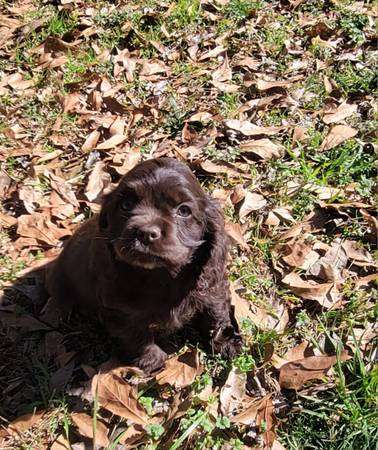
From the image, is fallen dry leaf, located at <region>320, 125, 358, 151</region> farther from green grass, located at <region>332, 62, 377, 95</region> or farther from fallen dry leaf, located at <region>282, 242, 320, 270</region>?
fallen dry leaf, located at <region>282, 242, 320, 270</region>

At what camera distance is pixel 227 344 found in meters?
3.62

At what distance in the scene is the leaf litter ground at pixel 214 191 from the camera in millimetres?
3359

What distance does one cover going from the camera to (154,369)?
3574 mm

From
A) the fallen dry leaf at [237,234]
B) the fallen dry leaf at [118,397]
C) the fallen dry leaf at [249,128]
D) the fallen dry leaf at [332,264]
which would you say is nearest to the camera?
the fallen dry leaf at [118,397]

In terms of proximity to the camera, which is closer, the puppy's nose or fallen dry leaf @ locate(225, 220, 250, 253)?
the puppy's nose

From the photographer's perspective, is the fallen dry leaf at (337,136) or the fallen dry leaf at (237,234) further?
the fallen dry leaf at (337,136)

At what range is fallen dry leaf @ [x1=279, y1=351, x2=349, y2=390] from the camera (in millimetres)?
3393

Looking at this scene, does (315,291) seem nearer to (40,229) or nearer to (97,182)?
(97,182)

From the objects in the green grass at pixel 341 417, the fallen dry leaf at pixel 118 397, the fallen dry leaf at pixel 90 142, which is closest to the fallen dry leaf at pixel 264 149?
the fallen dry leaf at pixel 90 142

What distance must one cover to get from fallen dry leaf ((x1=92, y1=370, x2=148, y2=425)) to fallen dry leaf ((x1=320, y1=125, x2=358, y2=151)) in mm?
2530

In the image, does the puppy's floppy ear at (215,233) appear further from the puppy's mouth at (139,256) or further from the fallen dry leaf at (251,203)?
the fallen dry leaf at (251,203)

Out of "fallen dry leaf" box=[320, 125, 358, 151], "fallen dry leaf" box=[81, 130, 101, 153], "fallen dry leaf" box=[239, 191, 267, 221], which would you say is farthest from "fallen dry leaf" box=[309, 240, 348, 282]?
"fallen dry leaf" box=[81, 130, 101, 153]

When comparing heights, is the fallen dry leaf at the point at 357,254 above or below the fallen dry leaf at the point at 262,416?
above

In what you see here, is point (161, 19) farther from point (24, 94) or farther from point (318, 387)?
point (318, 387)
